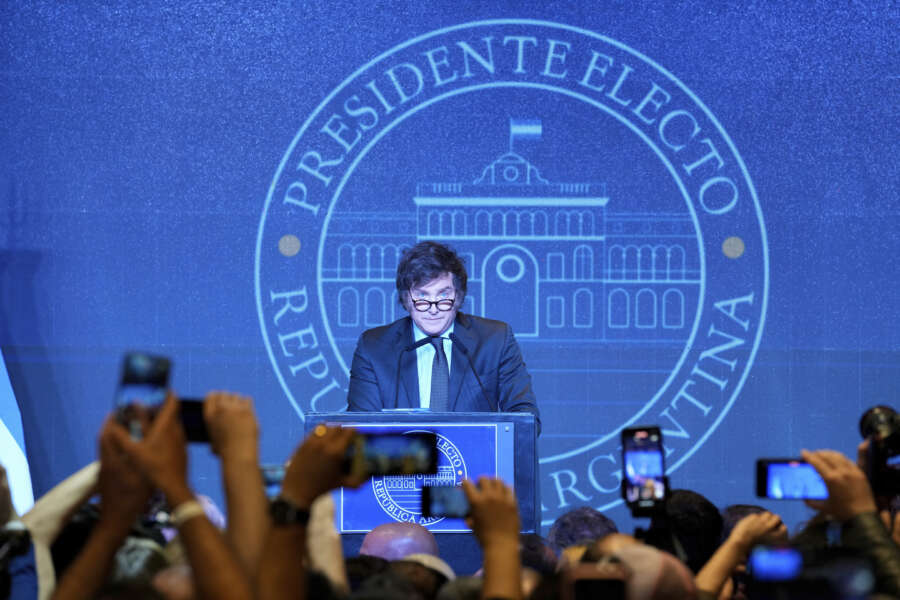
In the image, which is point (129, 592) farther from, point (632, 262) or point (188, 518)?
point (632, 262)

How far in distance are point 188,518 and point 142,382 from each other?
203 mm

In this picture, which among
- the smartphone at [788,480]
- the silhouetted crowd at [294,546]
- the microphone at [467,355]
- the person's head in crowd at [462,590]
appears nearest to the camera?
the silhouetted crowd at [294,546]

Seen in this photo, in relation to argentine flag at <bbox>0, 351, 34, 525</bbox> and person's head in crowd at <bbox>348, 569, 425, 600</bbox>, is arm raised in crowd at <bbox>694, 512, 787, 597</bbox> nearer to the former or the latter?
person's head in crowd at <bbox>348, 569, 425, 600</bbox>

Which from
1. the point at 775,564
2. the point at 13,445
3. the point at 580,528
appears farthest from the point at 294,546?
the point at 13,445

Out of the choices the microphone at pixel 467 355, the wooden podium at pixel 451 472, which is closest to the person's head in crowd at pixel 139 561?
the wooden podium at pixel 451 472

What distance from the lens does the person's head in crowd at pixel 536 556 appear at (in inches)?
86.2

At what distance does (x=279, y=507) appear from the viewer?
1499 mm

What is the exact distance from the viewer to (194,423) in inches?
65.1

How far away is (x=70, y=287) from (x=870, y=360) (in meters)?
4.10

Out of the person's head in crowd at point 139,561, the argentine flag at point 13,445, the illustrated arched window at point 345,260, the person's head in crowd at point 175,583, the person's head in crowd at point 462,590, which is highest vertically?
the illustrated arched window at point 345,260

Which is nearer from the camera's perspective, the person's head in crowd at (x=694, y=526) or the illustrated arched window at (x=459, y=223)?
the person's head in crowd at (x=694, y=526)

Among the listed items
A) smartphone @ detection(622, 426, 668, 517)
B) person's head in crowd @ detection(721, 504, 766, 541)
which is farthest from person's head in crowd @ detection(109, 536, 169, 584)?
person's head in crowd @ detection(721, 504, 766, 541)

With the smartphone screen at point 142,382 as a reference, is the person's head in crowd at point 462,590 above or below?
below

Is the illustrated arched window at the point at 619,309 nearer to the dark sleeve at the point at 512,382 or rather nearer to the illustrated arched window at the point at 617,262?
the illustrated arched window at the point at 617,262
